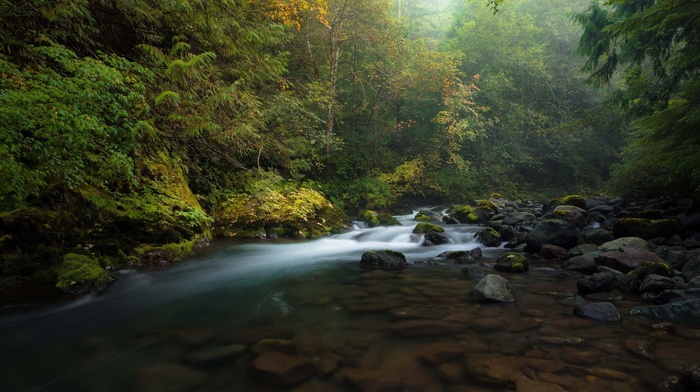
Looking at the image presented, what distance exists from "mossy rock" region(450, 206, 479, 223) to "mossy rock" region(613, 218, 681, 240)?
5.52m

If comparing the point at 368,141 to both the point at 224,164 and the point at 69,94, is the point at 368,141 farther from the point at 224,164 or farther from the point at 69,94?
the point at 69,94

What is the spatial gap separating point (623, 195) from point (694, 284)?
11.8 meters

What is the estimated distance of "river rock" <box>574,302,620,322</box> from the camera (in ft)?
12.2

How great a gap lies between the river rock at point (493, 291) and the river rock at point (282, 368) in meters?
2.73

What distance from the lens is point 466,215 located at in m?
13.8

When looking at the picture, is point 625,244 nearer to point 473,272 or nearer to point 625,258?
point 625,258

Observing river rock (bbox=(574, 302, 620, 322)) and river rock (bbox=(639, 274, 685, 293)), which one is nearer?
river rock (bbox=(574, 302, 620, 322))

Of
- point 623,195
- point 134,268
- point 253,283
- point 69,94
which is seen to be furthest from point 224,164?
point 623,195

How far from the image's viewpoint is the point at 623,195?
1365cm

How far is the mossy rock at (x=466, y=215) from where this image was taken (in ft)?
43.2

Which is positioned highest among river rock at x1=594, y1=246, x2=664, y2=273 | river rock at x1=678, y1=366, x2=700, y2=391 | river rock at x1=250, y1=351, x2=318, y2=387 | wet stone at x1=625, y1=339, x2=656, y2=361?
river rock at x1=250, y1=351, x2=318, y2=387

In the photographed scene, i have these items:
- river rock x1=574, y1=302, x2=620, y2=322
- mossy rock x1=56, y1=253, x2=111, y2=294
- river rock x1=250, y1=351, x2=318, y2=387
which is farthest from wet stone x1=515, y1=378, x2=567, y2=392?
mossy rock x1=56, y1=253, x2=111, y2=294

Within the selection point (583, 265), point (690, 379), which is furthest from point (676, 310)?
point (583, 265)

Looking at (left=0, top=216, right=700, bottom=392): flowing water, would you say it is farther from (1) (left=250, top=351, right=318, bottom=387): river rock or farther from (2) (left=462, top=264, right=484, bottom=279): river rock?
(2) (left=462, top=264, right=484, bottom=279): river rock
